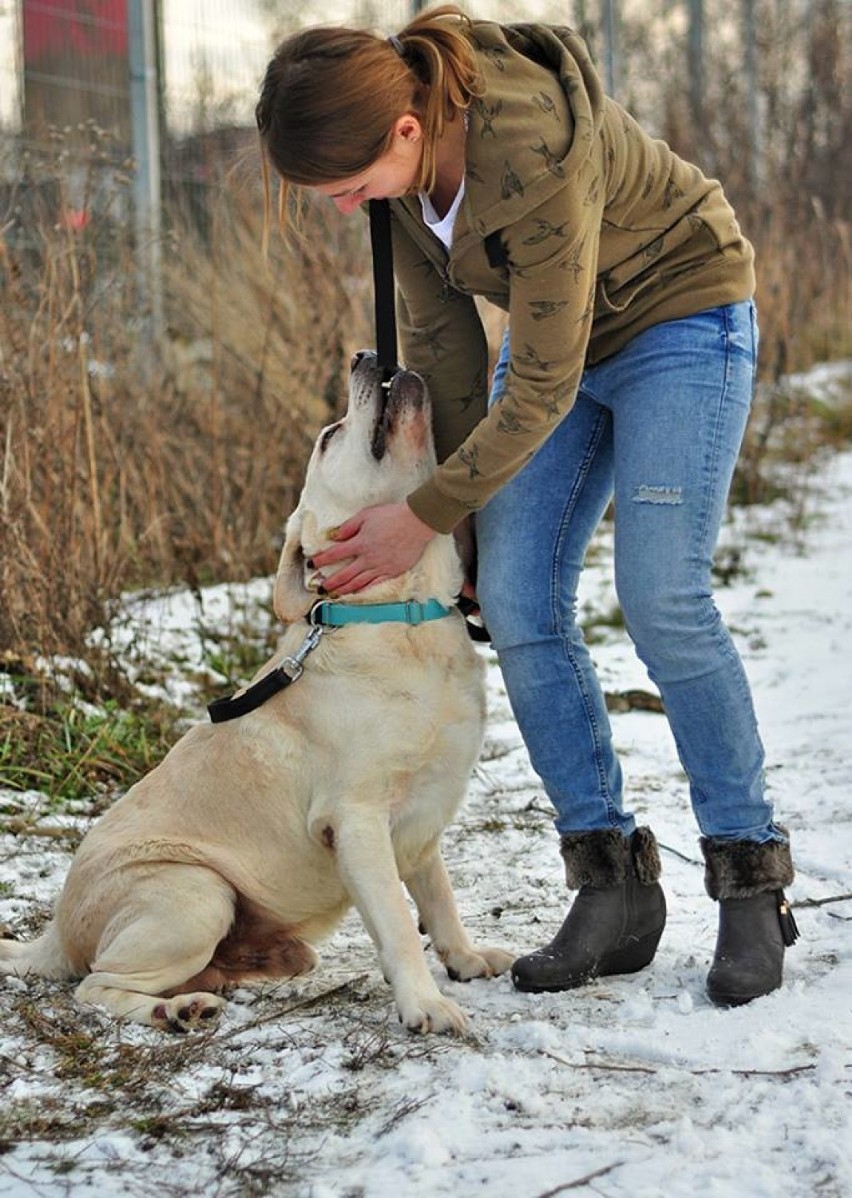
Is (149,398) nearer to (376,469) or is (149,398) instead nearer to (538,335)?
(376,469)

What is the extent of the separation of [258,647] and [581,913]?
289cm

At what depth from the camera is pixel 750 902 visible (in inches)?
116

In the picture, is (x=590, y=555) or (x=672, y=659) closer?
(x=672, y=659)

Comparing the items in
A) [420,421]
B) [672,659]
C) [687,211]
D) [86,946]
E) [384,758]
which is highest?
[687,211]

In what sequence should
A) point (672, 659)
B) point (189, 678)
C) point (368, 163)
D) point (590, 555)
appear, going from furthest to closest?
point (590, 555) < point (189, 678) < point (672, 659) < point (368, 163)

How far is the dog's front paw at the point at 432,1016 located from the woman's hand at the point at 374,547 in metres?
0.87

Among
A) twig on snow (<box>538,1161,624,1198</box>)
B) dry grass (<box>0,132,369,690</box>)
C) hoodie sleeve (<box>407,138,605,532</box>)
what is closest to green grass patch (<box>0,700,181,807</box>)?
dry grass (<box>0,132,369,690</box>)

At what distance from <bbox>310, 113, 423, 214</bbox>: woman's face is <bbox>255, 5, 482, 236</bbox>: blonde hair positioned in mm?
19

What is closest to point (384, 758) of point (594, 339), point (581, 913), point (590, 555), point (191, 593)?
point (581, 913)

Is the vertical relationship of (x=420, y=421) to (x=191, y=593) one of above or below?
above

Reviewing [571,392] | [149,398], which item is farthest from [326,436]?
[149,398]

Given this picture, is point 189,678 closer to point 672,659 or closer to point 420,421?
point 420,421

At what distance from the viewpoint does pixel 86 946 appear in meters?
3.08

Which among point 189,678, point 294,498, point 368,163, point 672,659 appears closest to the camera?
point 368,163
